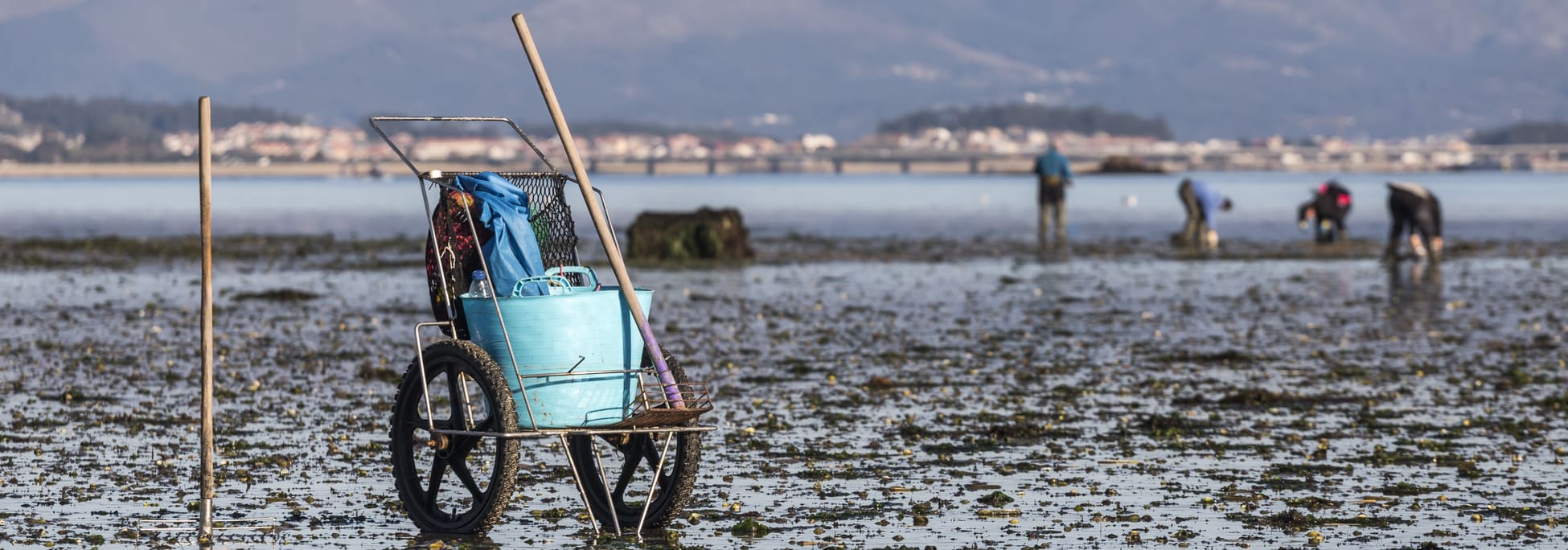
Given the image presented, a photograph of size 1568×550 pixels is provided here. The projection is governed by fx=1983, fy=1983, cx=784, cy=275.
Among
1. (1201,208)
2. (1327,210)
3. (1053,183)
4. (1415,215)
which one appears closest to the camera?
(1415,215)

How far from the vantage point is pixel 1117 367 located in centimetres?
1847

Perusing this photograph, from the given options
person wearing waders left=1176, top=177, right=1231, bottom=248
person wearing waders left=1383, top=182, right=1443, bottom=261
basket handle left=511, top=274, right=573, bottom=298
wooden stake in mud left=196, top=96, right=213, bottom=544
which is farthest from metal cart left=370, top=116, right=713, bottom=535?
person wearing waders left=1176, top=177, right=1231, bottom=248

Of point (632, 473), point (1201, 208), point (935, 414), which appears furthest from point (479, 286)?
point (1201, 208)

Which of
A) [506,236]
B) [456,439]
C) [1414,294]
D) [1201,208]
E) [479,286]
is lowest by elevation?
[1414,294]

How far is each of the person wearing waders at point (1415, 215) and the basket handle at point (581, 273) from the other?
27518 millimetres

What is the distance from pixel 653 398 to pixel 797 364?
840 centimetres

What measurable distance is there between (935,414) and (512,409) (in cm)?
592

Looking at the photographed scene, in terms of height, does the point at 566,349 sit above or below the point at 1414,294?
above

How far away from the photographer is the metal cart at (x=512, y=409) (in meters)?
9.76

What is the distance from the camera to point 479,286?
1013 centimetres

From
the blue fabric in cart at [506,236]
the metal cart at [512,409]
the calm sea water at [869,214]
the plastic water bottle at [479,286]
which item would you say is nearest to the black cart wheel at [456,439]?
the metal cart at [512,409]

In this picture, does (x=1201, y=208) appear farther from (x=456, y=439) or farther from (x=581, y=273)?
(x=456, y=439)

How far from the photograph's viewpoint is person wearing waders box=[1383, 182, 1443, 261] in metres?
35.9

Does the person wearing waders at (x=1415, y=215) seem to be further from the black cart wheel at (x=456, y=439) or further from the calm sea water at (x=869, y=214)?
the black cart wheel at (x=456, y=439)
